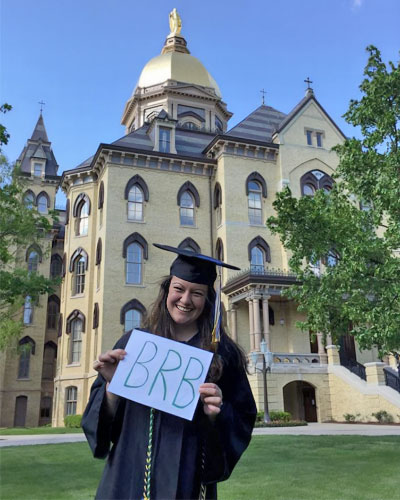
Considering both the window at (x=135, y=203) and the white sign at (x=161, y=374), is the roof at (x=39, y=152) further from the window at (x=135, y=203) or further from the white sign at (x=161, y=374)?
the white sign at (x=161, y=374)

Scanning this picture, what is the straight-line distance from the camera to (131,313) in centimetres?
2878

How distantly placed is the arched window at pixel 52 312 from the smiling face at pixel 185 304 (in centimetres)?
3574

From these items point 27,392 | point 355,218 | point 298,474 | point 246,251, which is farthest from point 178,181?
point 298,474

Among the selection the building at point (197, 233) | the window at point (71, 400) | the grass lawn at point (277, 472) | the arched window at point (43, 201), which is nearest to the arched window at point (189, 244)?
the building at point (197, 233)

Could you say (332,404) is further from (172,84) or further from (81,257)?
(172,84)

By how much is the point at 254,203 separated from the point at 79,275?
40.6ft

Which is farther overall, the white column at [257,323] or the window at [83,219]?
the window at [83,219]

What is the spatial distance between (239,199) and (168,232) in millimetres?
4994

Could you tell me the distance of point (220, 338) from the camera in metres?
3.04

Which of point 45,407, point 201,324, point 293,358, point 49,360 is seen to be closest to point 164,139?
point 293,358

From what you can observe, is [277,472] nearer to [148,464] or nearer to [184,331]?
[184,331]

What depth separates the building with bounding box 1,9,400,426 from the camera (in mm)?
27141

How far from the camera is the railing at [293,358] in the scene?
980 inches

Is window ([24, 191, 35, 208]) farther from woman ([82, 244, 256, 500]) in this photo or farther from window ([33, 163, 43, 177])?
woman ([82, 244, 256, 500])
